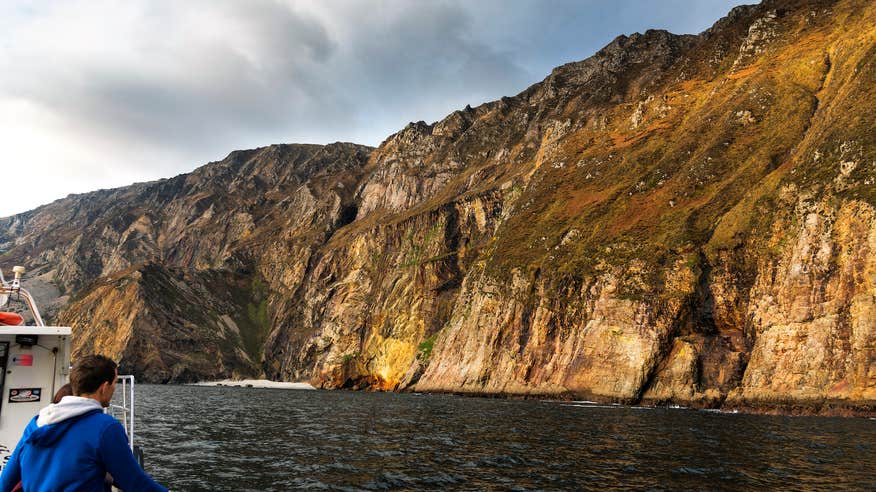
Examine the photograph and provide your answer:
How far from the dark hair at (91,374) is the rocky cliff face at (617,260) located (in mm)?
54394

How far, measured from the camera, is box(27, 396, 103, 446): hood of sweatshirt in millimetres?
4832

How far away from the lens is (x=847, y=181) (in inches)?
2019

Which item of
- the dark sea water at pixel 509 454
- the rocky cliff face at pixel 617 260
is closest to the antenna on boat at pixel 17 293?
the dark sea water at pixel 509 454

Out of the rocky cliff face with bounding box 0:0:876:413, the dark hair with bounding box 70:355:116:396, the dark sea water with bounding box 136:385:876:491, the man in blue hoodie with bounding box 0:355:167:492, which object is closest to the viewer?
the man in blue hoodie with bounding box 0:355:167:492

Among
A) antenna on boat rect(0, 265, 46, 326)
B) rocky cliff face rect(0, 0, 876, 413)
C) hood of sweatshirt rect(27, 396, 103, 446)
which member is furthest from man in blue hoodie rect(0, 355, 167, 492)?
rocky cliff face rect(0, 0, 876, 413)

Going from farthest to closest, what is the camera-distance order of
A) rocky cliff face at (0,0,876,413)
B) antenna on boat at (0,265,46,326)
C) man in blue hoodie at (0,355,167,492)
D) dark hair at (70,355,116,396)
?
rocky cliff face at (0,0,876,413), antenna on boat at (0,265,46,326), dark hair at (70,355,116,396), man in blue hoodie at (0,355,167,492)

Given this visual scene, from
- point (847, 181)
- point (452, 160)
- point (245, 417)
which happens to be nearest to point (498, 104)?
point (452, 160)

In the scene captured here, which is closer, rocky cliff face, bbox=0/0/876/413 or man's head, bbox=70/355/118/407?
man's head, bbox=70/355/118/407

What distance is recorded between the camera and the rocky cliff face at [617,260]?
169ft

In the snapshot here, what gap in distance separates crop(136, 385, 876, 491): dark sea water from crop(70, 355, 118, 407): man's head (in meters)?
12.7

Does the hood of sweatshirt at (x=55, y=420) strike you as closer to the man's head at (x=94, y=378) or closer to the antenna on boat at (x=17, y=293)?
the man's head at (x=94, y=378)

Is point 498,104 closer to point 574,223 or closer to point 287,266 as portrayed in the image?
point 287,266

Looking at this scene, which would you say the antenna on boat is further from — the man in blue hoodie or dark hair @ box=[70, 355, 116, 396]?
the man in blue hoodie

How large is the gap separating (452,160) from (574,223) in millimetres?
85665
